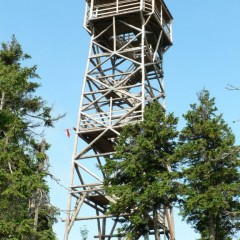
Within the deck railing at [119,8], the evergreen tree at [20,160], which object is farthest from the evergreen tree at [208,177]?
the deck railing at [119,8]

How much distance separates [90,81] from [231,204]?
982cm

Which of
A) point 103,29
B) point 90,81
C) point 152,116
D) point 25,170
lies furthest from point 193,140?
point 103,29

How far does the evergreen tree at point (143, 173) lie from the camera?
15281mm

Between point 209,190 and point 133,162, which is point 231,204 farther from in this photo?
point 133,162

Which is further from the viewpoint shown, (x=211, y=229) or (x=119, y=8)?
(x=119, y=8)

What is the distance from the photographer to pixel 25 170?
49.6 feet


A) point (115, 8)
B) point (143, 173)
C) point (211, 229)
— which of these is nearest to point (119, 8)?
point (115, 8)

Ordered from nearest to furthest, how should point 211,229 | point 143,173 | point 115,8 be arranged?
point 211,229 < point 143,173 < point 115,8

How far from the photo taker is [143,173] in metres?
15.9

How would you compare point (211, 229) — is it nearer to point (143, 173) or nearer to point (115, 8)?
point (143, 173)

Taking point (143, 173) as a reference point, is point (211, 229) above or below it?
below

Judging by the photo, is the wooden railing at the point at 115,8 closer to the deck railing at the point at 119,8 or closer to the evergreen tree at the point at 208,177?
the deck railing at the point at 119,8

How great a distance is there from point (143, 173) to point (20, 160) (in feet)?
14.3

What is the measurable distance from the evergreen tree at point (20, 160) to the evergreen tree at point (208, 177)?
4.91 metres
